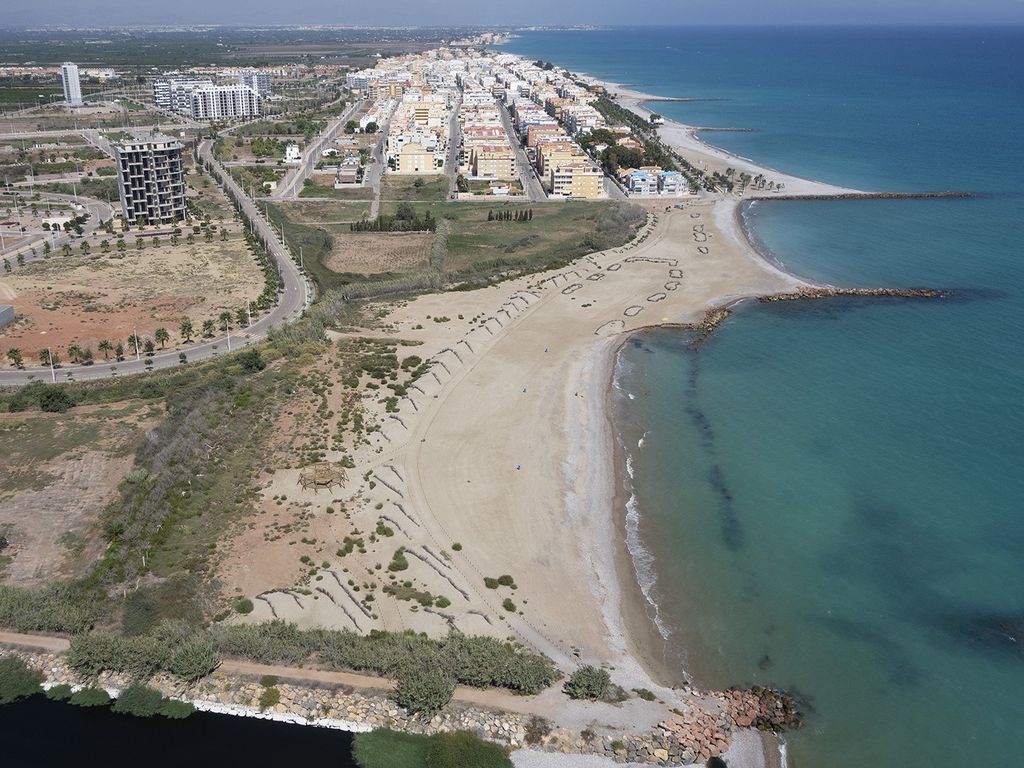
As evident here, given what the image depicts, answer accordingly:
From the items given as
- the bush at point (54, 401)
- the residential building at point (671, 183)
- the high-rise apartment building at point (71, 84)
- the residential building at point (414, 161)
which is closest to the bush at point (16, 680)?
the bush at point (54, 401)

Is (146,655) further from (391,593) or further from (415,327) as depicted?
(415,327)

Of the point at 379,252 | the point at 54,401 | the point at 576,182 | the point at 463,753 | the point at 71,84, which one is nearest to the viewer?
the point at 463,753

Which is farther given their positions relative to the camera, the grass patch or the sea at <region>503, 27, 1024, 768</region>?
the sea at <region>503, 27, 1024, 768</region>

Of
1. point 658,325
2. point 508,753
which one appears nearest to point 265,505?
point 508,753

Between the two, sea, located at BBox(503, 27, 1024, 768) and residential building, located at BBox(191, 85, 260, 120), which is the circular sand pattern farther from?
residential building, located at BBox(191, 85, 260, 120)

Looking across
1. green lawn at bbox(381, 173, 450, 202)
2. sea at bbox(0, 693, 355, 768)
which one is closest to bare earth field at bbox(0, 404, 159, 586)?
sea at bbox(0, 693, 355, 768)

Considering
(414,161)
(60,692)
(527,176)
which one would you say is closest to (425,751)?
(60,692)

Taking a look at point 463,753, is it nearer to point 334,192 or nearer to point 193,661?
point 193,661
